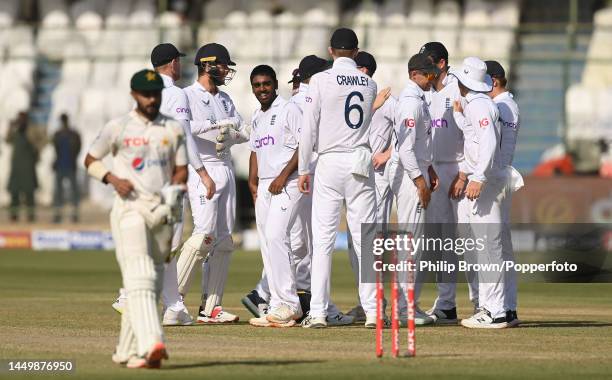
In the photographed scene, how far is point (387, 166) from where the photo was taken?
13.1 m

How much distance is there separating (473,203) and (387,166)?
2.83ft

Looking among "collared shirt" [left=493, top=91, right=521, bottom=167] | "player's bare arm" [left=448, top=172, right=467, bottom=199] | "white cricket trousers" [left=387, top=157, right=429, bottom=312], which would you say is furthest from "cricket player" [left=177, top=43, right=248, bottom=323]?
"collared shirt" [left=493, top=91, right=521, bottom=167]

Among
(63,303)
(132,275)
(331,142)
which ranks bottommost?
(63,303)

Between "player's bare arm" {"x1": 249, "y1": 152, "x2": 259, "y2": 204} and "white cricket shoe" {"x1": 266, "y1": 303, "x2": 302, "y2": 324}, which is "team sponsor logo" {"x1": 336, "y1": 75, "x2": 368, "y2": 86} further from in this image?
"white cricket shoe" {"x1": 266, "y1": 303, "x2": 302, "y2": 324}

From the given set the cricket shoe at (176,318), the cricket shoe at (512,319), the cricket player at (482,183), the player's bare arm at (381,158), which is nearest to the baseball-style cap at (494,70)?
the cricket player at (482,183)

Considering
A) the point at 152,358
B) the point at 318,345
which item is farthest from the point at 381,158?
the point at 152,358

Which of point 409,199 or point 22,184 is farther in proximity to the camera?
point 22,184

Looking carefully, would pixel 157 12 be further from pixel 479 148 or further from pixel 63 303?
pixel 479 148

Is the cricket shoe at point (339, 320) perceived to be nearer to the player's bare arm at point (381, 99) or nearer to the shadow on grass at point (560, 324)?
the shadow on grass at point (560, 324)

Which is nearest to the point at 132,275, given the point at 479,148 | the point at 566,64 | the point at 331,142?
the point at 331,142

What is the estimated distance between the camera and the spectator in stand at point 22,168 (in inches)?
1201

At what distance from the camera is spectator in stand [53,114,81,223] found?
29.7 meters

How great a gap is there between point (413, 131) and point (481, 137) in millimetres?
566

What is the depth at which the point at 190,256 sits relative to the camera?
42.8 feet
